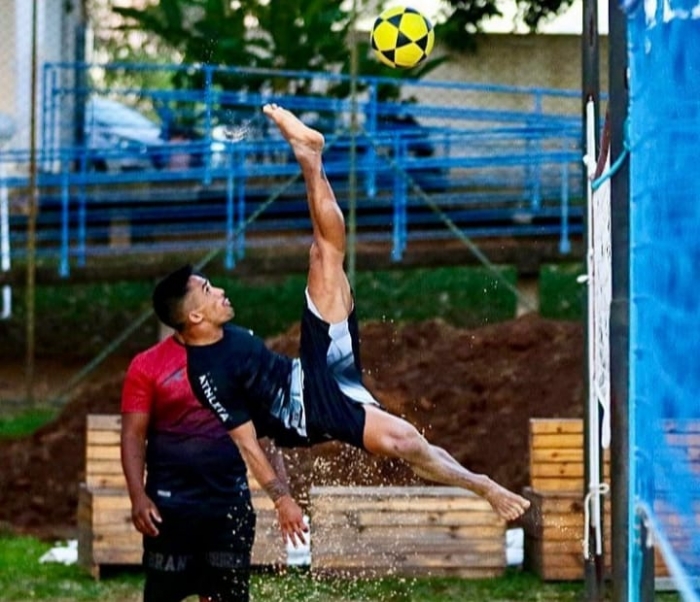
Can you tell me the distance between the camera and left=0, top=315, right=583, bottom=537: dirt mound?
11469 mm

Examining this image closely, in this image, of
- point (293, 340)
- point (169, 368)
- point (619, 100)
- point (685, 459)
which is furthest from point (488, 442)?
point (619, 100)

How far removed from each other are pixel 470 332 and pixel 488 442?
2226mm

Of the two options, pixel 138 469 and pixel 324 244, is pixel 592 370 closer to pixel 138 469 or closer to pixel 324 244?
pixel 324 244

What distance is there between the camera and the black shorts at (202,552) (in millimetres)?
7656

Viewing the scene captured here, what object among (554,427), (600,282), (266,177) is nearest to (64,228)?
(266,177)

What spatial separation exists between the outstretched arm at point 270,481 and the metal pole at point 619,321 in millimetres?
1832

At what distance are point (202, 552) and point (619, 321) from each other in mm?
2508

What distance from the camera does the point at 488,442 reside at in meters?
11.9

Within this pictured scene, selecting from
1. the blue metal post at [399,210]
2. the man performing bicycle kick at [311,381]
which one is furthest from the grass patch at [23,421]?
the man performing bicycle kick at [311,381]

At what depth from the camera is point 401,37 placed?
9.02m

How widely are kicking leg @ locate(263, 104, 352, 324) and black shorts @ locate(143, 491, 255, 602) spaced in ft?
3.42

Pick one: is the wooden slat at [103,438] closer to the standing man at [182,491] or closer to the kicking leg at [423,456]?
the standing man at [182,491]

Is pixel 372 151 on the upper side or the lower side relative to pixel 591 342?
upper

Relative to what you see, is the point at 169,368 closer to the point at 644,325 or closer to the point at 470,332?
the point at 644,325
